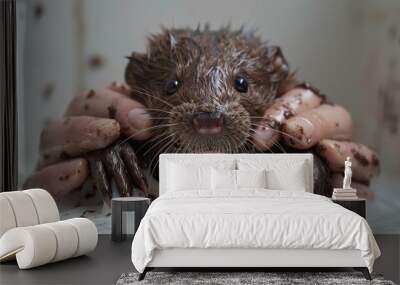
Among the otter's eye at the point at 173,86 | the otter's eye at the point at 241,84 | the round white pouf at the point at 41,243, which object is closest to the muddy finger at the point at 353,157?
the otter's eye at the point at 241,84

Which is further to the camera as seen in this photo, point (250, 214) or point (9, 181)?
point (9, 181)

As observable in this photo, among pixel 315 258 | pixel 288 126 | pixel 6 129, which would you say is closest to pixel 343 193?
pixel 288 126

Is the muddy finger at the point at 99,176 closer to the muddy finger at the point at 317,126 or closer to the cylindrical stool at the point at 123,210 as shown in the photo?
the cylindrical stool at the point at 123,210

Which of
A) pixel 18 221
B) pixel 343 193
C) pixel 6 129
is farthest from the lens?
pixel 6 129

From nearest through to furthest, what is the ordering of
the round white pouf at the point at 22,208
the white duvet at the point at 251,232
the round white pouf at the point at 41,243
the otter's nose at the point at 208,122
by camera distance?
1. the white duvet at the point at 251,232
2. the round white pouf at the point at 41,243
3. the round white pouf at the point at 22,208
4. the otter's nose at the point at 208,122

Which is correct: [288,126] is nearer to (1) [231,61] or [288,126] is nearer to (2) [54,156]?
(1) [231,61]

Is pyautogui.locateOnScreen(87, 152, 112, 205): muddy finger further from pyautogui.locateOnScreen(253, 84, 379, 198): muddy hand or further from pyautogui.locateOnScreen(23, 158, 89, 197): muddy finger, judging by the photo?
pyautogui.locateOnScreen(253, 84, 379, 198): muddy hand
